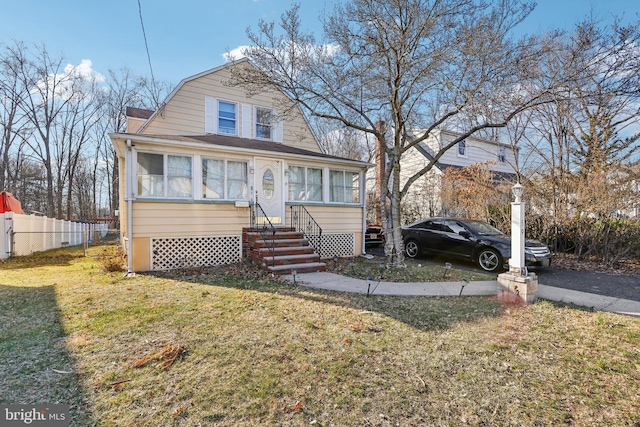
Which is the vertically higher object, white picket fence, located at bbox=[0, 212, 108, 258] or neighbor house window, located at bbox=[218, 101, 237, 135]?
neighbor house window, located at bbox=[218, 101, 237, 135]

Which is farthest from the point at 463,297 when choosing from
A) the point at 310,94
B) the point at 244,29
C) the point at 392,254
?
the point at 244,29

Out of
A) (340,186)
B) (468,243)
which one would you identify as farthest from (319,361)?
(340,186)

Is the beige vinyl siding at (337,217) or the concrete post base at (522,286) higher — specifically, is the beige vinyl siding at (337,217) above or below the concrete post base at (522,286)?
above

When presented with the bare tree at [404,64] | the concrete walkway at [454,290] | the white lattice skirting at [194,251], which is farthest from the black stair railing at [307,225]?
the concrete walkway at [454,290]

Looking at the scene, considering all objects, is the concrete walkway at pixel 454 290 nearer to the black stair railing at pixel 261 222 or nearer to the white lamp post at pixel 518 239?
the white lamp post at pixel 518 239

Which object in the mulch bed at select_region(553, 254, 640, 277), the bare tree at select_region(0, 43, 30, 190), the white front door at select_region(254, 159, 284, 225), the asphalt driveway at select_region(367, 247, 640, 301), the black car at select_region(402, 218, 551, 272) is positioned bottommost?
the asphalt driveway at select_region(367, 247, 640, 301)

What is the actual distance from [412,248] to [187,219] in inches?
285

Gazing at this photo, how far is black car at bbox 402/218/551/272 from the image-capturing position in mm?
8047

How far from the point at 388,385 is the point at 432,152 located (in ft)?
54.8

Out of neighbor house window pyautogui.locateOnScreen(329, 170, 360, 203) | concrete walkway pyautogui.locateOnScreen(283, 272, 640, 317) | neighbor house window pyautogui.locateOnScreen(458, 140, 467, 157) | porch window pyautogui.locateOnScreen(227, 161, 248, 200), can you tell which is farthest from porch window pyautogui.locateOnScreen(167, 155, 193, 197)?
neighbor house window pyautogui.locateOnScreen(458, 140, 467, 157)

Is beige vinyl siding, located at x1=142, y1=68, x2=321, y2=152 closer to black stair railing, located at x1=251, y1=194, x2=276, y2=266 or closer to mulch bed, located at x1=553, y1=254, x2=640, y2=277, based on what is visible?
black stair railing, located at x1=251, y1=194, x2=276, y2=266

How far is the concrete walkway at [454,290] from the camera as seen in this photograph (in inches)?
208

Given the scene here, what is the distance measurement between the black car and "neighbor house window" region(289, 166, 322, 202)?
337 cm

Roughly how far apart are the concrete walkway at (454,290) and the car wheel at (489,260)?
1.59 m
